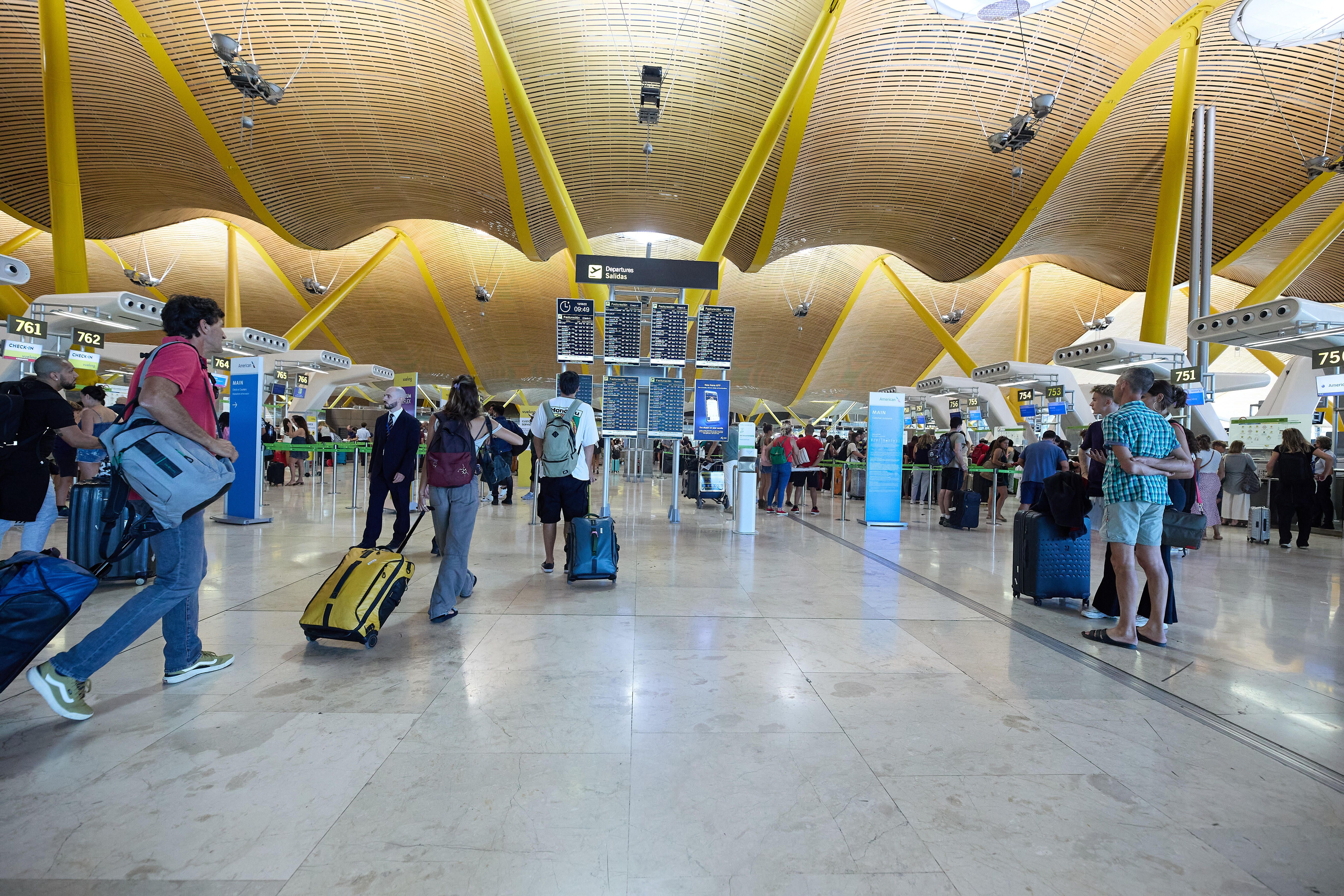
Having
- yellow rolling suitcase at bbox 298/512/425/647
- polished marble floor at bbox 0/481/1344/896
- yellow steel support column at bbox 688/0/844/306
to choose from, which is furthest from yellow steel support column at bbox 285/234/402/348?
yellow rolling suitcase at bbox 298/512/425/647

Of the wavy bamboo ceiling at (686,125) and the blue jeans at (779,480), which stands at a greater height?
the wavy bamboo ceiling at (686,125)

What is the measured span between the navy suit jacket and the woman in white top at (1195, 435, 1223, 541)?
34.2 ft

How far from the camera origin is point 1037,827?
200 cm

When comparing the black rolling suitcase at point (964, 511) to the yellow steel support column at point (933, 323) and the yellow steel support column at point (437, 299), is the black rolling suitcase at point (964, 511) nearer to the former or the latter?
the yellow steel support column at point (437, 299)

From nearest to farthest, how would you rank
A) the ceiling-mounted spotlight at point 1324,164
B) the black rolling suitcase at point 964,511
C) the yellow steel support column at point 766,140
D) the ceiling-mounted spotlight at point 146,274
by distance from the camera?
the black rolling suitcase at point 964,511, the yellow steel support column at point 766,140, the ceiling-mounted spotlight at point 1324,164, the ceiling-mounted spotlight at point 146,274

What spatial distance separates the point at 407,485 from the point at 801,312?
31.7 metres

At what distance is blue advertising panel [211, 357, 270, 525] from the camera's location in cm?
861

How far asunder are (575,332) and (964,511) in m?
6.80

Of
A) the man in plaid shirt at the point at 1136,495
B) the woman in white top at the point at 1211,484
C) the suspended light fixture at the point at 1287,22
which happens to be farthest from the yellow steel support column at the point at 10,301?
the suspended light fixture at the point at 1287,22

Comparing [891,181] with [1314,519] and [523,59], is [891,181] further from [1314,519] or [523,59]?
[1314,519]

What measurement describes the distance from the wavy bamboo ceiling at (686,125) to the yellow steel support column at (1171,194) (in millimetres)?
889

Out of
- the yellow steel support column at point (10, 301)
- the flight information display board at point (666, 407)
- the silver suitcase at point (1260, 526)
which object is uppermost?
the yellow steel support column at point (10, 301)

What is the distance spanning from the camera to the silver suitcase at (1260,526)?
411 inches

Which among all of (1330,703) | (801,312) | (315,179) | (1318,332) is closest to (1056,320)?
(801,312)
